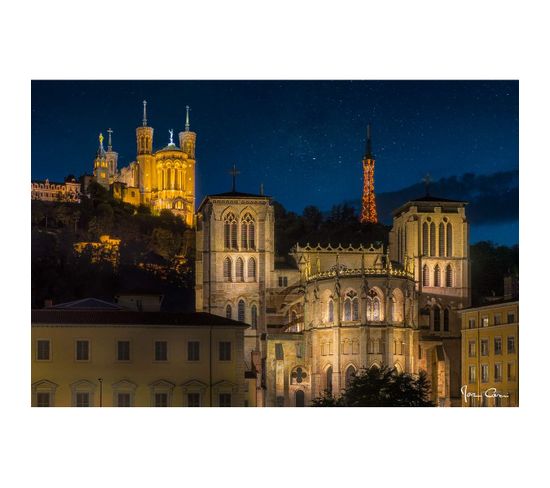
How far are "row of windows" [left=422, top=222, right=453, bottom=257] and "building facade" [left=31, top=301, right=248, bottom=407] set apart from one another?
34.7ft

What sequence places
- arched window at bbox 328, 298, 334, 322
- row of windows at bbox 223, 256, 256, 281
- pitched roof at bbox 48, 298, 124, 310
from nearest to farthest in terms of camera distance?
pitched roof at bbox 48, 298, 124, 310, arched window at bbox 328, 298, 334, 322, row of windows at bbox 223, 256, 256, 281

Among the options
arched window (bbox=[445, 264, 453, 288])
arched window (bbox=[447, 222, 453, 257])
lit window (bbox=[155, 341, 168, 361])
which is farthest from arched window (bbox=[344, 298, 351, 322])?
lit window (bbox=[155, 341, 168, 361])

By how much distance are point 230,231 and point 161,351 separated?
33.0 ft

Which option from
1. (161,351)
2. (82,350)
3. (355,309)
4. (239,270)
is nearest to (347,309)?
(355,309)

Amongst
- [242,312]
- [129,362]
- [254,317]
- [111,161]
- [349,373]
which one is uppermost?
[111,161]

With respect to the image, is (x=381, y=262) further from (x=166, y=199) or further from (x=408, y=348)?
(x=166, y=199)

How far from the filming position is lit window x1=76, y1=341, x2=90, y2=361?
38531mm

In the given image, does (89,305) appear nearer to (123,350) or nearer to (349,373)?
(123,350)

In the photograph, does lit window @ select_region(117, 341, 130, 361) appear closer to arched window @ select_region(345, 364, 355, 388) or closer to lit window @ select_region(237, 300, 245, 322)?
arched window @ select_region(345, 364, 355, 388)

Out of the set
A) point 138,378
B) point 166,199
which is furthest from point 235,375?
point 166,199

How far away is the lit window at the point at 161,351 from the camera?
38.8 metres

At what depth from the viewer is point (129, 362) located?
38594 millimetres

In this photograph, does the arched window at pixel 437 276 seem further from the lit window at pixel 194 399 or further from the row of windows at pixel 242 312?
the lit window at pixel 194 399

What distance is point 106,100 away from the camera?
3925cm
